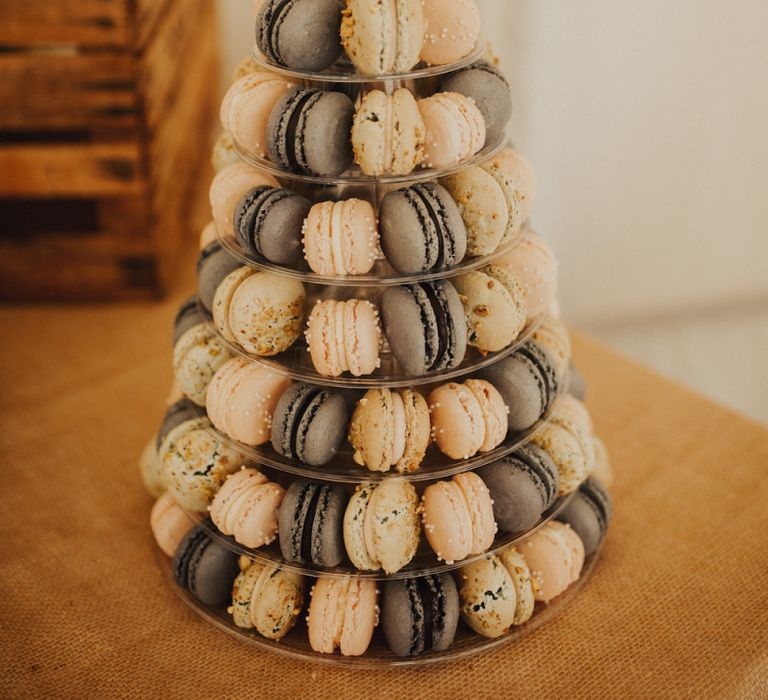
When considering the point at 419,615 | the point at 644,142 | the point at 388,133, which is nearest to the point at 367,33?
the point at 388,133

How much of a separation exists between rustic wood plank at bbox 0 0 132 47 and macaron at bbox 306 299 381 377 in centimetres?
111

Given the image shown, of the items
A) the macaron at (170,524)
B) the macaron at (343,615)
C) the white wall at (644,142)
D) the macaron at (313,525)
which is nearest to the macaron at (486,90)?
the macaron at (313,525)

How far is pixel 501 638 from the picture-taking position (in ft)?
4.34

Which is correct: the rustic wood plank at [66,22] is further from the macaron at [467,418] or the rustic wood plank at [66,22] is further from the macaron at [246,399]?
the macaron at [467,418]

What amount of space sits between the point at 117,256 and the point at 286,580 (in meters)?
1.20

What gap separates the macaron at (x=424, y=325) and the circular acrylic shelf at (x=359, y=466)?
0.15 metres

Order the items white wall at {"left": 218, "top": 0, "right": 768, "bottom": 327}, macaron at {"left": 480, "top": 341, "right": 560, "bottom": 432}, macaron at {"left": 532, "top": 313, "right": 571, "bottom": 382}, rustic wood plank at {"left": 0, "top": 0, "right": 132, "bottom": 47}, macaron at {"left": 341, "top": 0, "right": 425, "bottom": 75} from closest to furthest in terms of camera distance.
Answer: macaron at {"left": 341, "top": 0, "right": 425, "bottom": 75} → macaron at {"left": 480, "top": 341, "right": 560, "bottom": 432} → macaron at {"left": 532, "top": 313, "right": 571, "bottom": 382} → rustic wood plank at {"left": 0, "top": 0, "right": 132, "bottom": 47} → white wall at {"left": 218, "top": 0, "right": 768, "bottom": 327}

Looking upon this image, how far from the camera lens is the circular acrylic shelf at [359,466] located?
4.05 feet

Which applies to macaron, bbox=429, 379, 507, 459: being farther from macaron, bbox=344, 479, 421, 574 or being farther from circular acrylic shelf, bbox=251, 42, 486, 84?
circular acrylic shelf, bbox=251, 42, 486, 84

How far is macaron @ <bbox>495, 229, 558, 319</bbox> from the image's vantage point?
1.31 meters

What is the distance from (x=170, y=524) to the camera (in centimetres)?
146

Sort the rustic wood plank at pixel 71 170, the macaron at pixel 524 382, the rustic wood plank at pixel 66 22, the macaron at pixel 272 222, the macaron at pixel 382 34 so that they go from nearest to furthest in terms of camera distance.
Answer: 1. the macaron at pixel 382 34
2. the macaron at pixel 272 222
3. the macaron at pixel 524 382
4. the rustic wood plank at pixel 66 22
5. the rustic wood plank at pixel 71 170

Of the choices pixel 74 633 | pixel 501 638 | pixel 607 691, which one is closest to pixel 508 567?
pixel 501 638

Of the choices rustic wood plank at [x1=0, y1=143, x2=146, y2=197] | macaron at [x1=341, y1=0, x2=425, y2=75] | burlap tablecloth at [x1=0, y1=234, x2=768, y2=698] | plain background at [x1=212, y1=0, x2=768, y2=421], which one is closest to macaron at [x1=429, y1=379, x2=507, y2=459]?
burlap tablecloth at [x1=0, y1=234, x2=768, y2=698]
